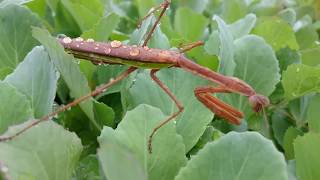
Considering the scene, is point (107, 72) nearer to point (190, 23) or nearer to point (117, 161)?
point (190, 23)

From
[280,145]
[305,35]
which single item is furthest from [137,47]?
[305,35]

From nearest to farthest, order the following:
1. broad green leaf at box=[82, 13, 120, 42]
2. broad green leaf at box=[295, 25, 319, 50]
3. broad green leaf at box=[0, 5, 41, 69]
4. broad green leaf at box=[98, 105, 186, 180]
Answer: broad green leaf at box=[98, 105, 186, 180] < broad green leaf at box=[0, 5, 41, 69] < broad green leaf at box=[82, 13, 120, 42] < broad green leaf at box=[295, 25, 319, 50]

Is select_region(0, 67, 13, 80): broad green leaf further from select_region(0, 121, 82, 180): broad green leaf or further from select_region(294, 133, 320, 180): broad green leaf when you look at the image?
select_region(294, 133, 320, 180): broad green leaf

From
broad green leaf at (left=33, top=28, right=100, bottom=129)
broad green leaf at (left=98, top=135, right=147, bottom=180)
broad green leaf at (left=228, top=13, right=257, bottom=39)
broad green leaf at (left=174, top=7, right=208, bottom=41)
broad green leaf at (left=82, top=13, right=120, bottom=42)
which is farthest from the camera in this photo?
broad green leaf at (left=174, top=7, right=208, bottom=41)

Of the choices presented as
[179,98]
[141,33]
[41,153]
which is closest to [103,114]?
[179,98]

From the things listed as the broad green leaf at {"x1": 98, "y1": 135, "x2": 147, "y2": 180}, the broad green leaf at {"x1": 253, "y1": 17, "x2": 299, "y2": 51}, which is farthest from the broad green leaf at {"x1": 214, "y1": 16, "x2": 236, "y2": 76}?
the broad green leaf at {"x1": 98, "y1": 135, "x2": 147, "y2": 180}

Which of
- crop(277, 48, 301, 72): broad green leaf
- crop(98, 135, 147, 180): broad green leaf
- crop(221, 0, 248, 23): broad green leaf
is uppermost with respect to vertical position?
crop(221, 0, 248, 23): broad green leaf

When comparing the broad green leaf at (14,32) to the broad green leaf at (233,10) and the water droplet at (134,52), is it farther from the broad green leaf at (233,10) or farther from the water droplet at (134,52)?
the broad green leaf at (233,10)
